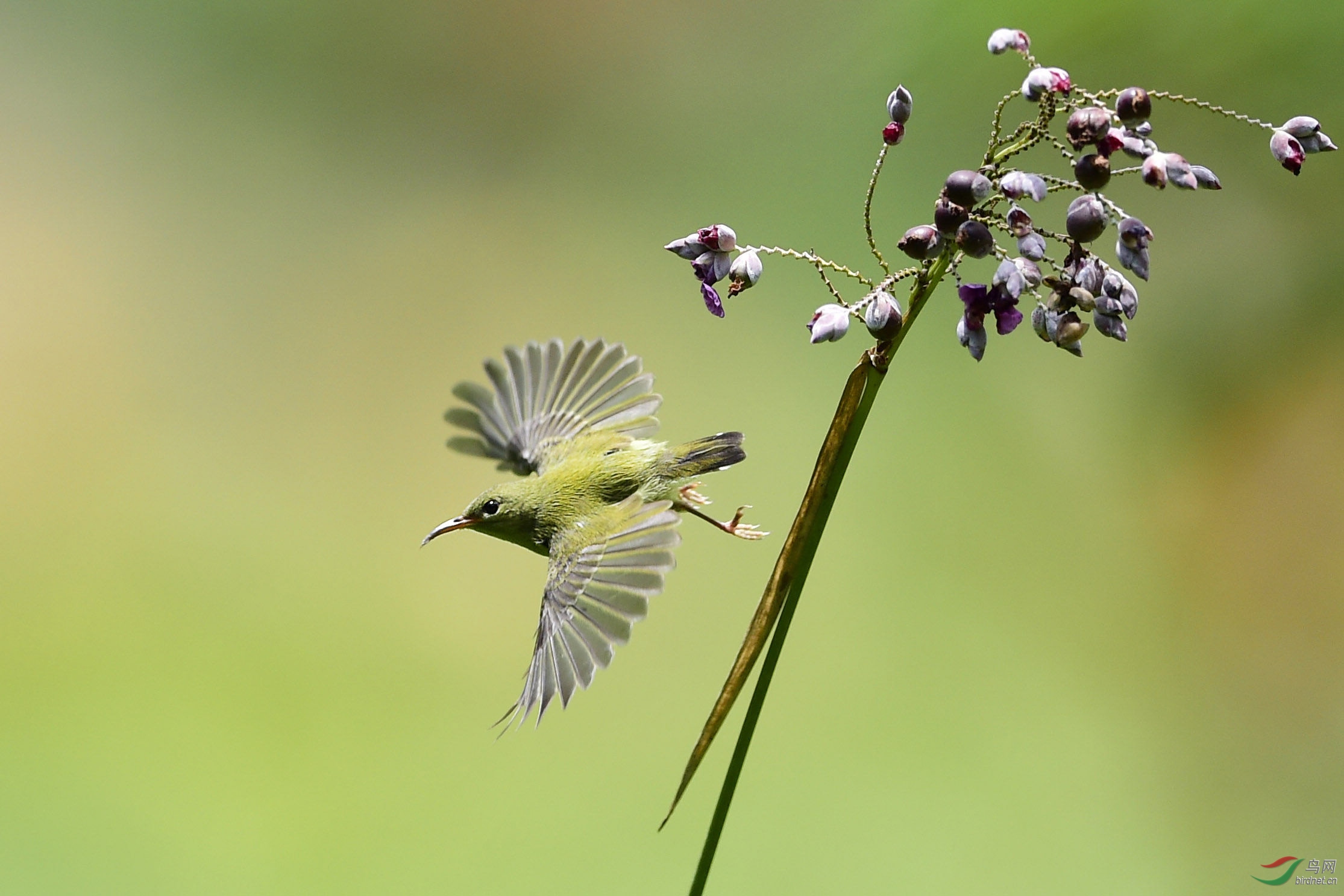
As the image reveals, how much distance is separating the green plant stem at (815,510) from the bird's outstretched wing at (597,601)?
11.8 inches

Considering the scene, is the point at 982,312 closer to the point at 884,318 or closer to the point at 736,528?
the point at 884,318

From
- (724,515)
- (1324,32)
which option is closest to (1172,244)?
(1324,32)

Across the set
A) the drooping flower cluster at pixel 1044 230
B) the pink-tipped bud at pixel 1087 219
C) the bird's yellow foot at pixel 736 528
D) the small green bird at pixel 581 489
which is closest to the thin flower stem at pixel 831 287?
the drooping flower cluster at pixel 1044 230

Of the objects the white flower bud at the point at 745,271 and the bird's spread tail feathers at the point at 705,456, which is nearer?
the white flower bud at the point at 745,271

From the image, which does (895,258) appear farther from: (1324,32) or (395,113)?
(395,113)

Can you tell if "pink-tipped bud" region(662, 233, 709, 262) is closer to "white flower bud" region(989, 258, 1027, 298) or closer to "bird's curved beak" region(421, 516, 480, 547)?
"white flower bud" region(989, 258, 1027, 298)

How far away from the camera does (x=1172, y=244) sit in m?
2.84

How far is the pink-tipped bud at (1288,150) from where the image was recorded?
54cm

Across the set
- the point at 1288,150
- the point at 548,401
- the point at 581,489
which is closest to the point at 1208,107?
the point at 1288,150

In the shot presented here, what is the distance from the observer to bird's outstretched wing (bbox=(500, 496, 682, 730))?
0.89m

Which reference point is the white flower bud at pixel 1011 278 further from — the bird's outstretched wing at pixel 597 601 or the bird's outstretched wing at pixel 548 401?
the bird's outstretched wing at pixel 548 401

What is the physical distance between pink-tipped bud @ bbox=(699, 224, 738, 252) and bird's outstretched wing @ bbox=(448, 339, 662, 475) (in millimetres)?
619

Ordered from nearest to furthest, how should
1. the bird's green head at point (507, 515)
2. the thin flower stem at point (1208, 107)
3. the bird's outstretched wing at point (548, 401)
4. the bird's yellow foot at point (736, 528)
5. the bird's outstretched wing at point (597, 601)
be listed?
1. the thin flower stem at point (1208, 107)
2. the bird's outstretched wing at point (597, 601)
3. the bird's yellow foot at point (736, 528)
4. the bird's green head at point (507, 515)
5. the bird's outstretched wing at point (548, 401)

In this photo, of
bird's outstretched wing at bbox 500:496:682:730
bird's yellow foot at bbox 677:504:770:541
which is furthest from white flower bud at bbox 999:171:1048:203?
bird's yellow foot at bbox 677:504:770:541
